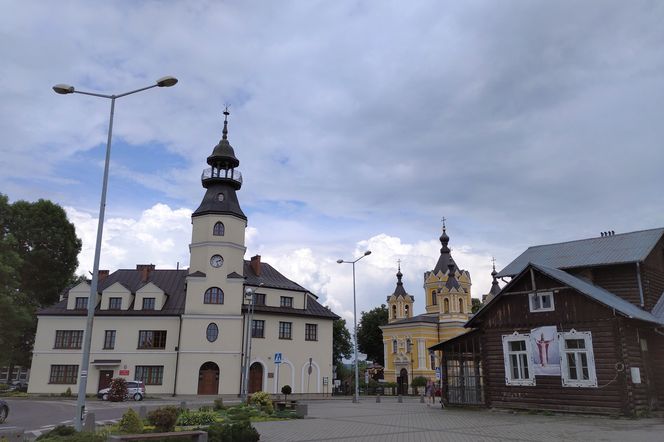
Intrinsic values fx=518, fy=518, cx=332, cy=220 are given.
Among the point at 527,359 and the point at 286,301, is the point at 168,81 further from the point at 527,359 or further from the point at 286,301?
the point at 286,301

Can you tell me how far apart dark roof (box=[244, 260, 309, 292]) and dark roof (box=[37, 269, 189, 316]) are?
19.8 feet

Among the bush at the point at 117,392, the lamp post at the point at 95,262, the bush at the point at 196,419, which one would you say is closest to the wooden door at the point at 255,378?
the bush at the point at 117,392

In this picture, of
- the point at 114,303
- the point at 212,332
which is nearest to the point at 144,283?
the point at 114,303

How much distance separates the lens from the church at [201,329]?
139 ft

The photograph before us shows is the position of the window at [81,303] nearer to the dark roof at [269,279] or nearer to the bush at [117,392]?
the bush at [117,392]

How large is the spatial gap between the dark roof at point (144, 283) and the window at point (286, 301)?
8838 millimetres

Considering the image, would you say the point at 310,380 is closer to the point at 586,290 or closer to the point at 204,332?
the point at 204,332

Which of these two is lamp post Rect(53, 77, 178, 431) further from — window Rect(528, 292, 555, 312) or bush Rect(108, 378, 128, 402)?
bush Rect(108, 378, 128, 402)

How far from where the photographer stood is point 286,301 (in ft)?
159

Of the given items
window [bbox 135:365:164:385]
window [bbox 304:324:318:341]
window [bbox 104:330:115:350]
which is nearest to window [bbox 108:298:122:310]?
window [bbox 104:330:115:350]

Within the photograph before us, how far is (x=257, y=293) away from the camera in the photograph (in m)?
47.0

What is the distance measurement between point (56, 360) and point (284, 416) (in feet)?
96.0

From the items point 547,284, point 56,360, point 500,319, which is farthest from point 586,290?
point 56,360

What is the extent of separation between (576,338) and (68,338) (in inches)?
1547
